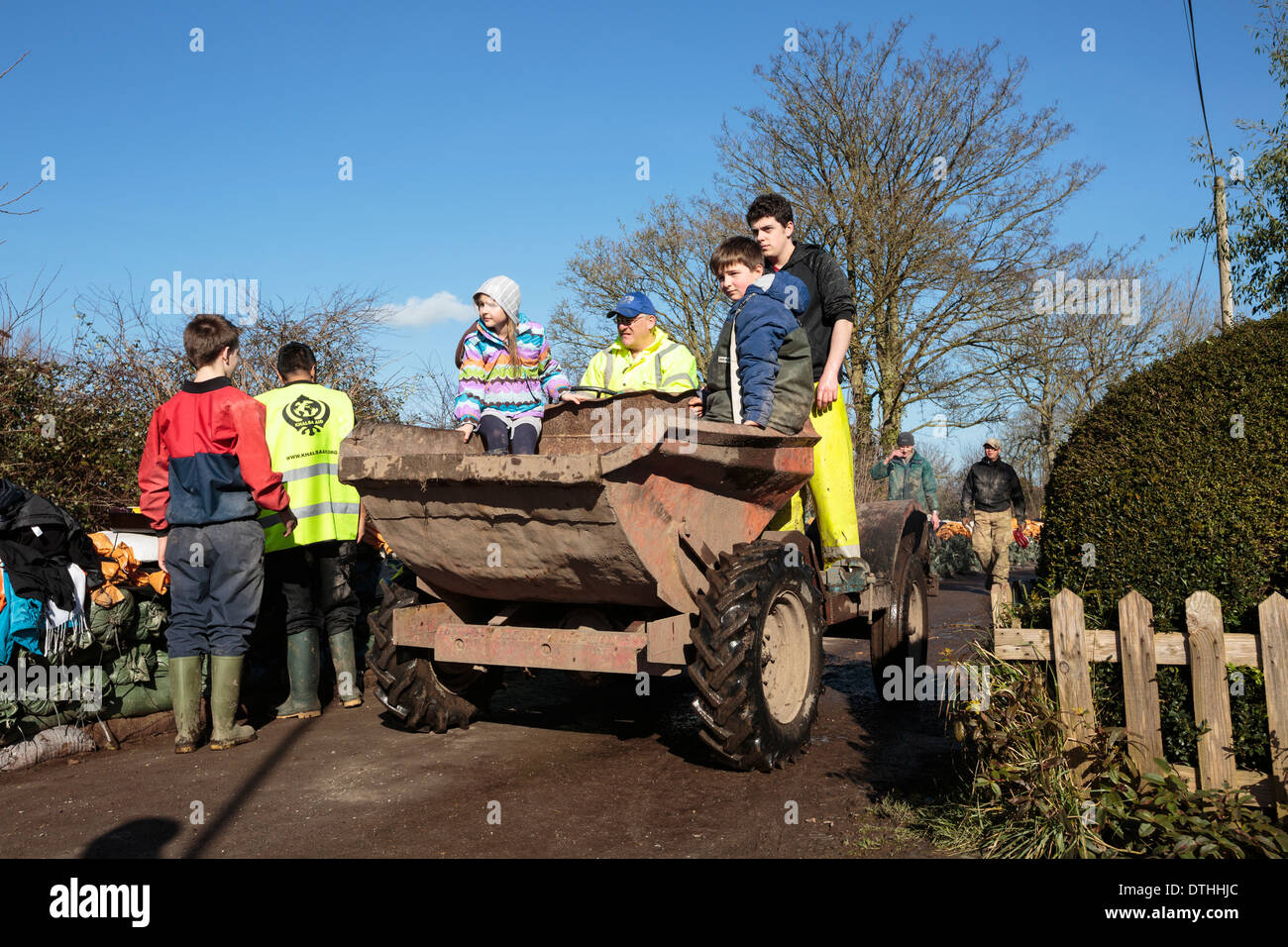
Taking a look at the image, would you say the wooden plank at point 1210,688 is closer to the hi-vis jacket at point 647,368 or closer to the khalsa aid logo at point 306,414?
the hi-vis jacket at point 647,368

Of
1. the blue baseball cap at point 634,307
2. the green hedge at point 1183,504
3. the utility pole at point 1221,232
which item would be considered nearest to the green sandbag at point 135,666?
the blue baseball cap at point 634,307

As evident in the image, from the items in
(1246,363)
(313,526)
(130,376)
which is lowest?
(313,526)

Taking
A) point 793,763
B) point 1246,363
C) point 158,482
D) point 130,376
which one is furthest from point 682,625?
point 130,376

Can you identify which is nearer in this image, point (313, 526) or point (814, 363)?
point (814, 363)

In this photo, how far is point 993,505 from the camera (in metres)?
12.0

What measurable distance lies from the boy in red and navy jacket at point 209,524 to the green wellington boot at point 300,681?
60 centimetres

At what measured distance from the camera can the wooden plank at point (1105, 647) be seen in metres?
2.89

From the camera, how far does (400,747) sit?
191 inches

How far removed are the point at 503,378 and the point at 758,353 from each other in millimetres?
1468

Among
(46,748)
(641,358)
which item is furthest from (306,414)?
(46,748)

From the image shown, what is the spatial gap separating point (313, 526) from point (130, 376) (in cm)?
307

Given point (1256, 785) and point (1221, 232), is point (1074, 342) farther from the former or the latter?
point (1256, 785)

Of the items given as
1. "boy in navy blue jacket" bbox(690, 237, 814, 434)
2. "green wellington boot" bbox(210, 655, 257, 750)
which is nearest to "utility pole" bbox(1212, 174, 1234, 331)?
"boy in navy blue jacket" bbox(690, 237, 814, 434)
